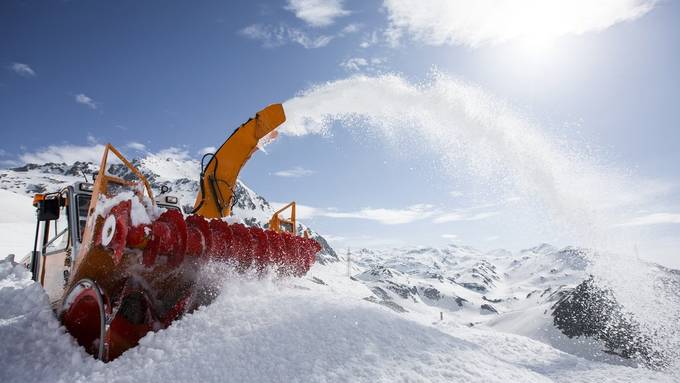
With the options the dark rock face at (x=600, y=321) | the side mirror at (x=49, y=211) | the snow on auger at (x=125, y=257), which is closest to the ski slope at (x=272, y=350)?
the snow on auger at (x=125, y=257)

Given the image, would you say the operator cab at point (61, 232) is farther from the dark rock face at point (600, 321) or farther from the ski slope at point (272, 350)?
the dark rock face at point (600, 321)

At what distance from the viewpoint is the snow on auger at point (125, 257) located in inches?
176

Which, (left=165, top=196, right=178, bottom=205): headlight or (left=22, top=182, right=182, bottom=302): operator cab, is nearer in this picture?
(left=22, top=182, right=182, bottom=302): operator cab

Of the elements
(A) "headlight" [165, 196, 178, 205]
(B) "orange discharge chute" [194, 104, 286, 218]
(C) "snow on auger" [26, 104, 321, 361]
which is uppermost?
(B) "orange discharge chute" [194, 104, 286, 218]

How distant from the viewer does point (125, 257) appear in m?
4.81

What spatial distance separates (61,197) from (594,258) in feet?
62.4

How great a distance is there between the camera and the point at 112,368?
4.07 meters

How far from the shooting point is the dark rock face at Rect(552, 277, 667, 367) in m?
19.5

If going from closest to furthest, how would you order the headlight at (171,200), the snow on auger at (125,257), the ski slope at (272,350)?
the ski slope at (272,350) → the snow on auger at (125,257) → the headlight at (171,200)

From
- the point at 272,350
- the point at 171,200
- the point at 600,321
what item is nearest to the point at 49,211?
the point at 171,200

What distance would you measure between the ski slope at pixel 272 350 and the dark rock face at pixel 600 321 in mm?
13899

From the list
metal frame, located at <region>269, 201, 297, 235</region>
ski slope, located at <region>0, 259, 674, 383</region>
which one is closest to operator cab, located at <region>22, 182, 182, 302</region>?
ski slope, located at <region>0, 259, 674, 383</region>

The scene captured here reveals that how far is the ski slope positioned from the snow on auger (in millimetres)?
286

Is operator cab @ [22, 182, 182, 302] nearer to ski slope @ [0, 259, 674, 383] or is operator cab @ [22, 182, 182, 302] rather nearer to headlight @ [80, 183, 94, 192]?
headlight @ [80, 183, 94, 192]
